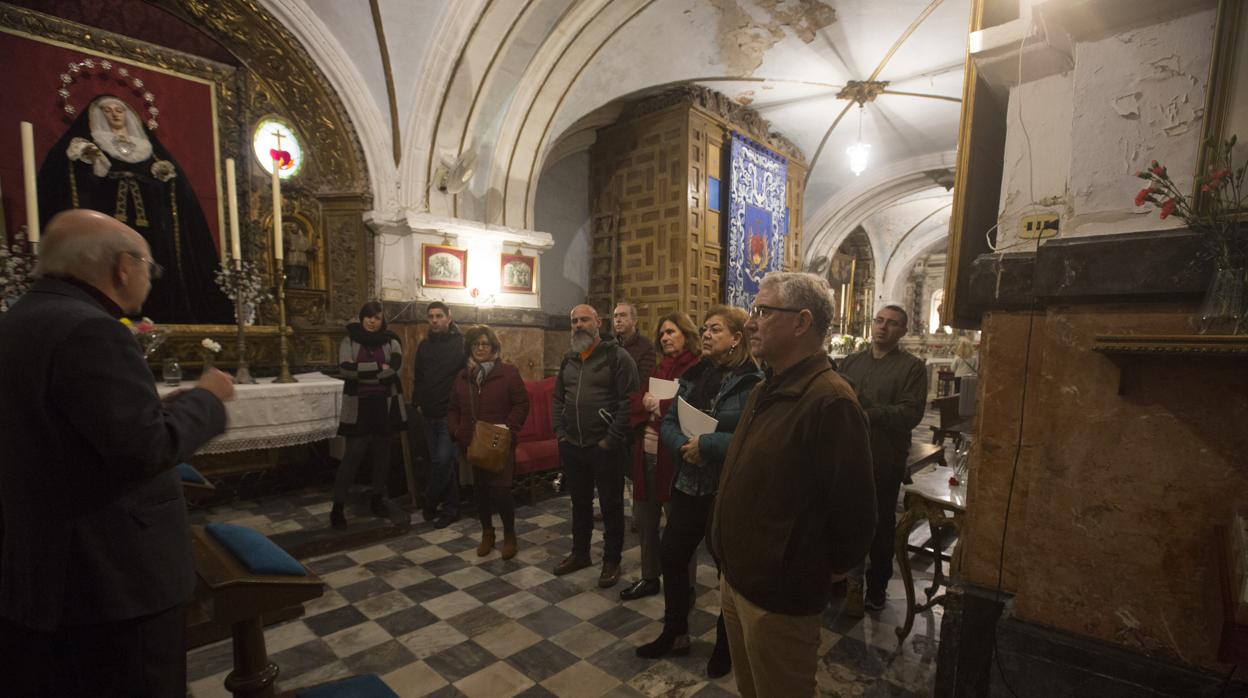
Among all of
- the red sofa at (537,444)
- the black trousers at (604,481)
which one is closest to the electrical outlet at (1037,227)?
the black trousers at (604,481)

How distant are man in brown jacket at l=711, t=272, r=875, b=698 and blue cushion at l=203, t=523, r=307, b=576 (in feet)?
4.59

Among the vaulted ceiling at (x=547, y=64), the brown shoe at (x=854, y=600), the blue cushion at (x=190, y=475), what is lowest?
the brown shoe at (x=854, y=600)

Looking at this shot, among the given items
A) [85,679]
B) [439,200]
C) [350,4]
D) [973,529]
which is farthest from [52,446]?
[350,4]

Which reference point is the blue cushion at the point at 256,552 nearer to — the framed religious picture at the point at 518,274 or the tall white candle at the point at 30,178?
the tall white candle at the point at 30,178

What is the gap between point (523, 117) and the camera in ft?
Result: 19.3

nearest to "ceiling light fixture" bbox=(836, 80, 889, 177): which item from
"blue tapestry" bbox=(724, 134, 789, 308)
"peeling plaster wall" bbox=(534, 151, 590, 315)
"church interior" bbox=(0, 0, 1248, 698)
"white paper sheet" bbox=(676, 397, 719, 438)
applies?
"church interior" bbox=(0, 0, 1248, 698)

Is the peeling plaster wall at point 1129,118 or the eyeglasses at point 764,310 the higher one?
the peeling plaster wall at point 1129,118

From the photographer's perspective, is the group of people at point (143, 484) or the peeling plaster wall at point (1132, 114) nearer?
the group of people at point (143, 484)

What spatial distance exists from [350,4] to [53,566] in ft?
17.6

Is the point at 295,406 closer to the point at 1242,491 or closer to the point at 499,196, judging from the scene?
the point at 499,196

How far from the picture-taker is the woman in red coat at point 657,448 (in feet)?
9.60

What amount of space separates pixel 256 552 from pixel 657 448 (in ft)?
6.23

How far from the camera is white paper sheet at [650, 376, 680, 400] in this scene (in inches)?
114

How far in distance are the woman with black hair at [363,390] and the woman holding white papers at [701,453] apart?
9.39ft
